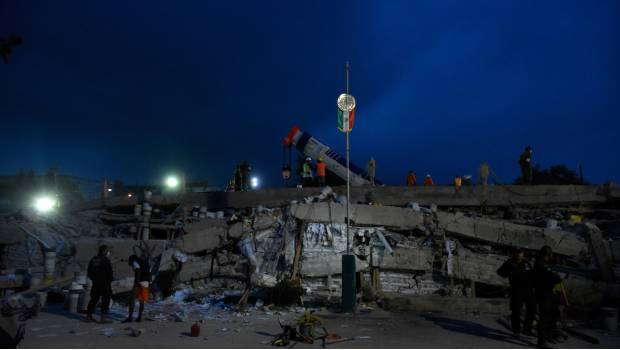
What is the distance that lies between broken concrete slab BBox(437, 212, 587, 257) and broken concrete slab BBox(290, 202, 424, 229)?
0.89 metres

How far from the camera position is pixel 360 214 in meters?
12.5

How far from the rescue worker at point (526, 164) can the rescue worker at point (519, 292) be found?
12550 mm

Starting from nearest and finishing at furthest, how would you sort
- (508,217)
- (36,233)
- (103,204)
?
(36,233), (508,217), (103,204)

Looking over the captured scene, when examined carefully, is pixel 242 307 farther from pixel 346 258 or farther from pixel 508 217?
pixel 508 217

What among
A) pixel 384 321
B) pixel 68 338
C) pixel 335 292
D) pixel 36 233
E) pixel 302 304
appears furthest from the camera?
pixel 36 233

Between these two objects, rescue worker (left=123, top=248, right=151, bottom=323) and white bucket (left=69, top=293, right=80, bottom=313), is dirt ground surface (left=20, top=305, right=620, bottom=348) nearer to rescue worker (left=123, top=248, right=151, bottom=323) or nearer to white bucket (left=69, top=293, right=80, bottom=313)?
white bucket (left=69, top=293, right=80, bottom=313)

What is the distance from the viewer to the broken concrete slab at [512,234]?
12.2 m

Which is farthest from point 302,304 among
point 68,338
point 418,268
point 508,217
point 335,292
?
point 508,217

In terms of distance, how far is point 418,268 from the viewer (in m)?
11.8

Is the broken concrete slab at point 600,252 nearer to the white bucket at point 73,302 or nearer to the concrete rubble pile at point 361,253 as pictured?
the concrete rubble pile at point 361,253

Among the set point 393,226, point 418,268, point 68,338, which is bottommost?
point 68,338

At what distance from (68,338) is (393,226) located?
845cm

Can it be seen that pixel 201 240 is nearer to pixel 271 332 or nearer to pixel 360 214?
pixel 360 214

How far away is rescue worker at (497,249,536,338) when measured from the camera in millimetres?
7262
